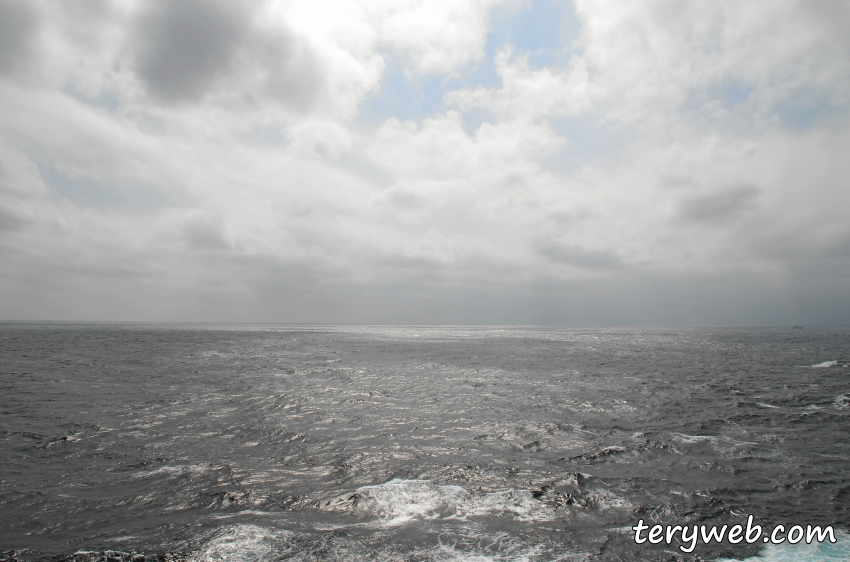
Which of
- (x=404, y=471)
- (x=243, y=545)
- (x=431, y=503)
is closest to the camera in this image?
(x=243, y=545)

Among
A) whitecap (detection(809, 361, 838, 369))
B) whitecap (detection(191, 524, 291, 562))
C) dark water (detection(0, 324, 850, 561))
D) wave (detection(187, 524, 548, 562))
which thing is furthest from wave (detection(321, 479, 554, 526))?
whitecap (detection(809, 361, 838, 369))

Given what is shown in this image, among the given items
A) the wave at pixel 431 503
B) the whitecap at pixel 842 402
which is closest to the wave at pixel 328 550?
the wave at pixel 431 503

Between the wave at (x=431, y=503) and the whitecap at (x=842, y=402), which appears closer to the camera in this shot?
the wave at (x=431, y=503)

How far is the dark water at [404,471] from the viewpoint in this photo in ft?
36.4

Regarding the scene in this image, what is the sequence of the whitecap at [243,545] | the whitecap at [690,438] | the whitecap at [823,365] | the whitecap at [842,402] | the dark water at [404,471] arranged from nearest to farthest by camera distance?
the whitecap at [243,545], the dark water at [404,471], the whitecap at [690,438], the whitecap at [842,402], the whitecap at [823,365]

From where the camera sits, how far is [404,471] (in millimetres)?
16516

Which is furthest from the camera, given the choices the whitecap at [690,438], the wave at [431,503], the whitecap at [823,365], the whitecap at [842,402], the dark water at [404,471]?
the whitecap at [823,365]

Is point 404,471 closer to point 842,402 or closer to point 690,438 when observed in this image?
point 690,438

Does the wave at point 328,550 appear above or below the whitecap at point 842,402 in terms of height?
above

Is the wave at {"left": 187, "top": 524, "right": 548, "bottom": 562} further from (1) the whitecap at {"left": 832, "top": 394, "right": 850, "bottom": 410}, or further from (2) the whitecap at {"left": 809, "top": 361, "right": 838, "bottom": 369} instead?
(2) the whitecap at {"left": 809, "top": 361, "right": 838, "bottom": 369}

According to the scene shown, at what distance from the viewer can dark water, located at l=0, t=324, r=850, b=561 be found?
1111 centimetres

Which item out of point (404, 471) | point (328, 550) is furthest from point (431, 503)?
point (328, 550)

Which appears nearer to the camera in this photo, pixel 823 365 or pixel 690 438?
pixel 690 438

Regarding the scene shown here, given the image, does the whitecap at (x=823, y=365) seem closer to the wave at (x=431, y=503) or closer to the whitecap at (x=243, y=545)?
the wave at (x=431, y=503)
